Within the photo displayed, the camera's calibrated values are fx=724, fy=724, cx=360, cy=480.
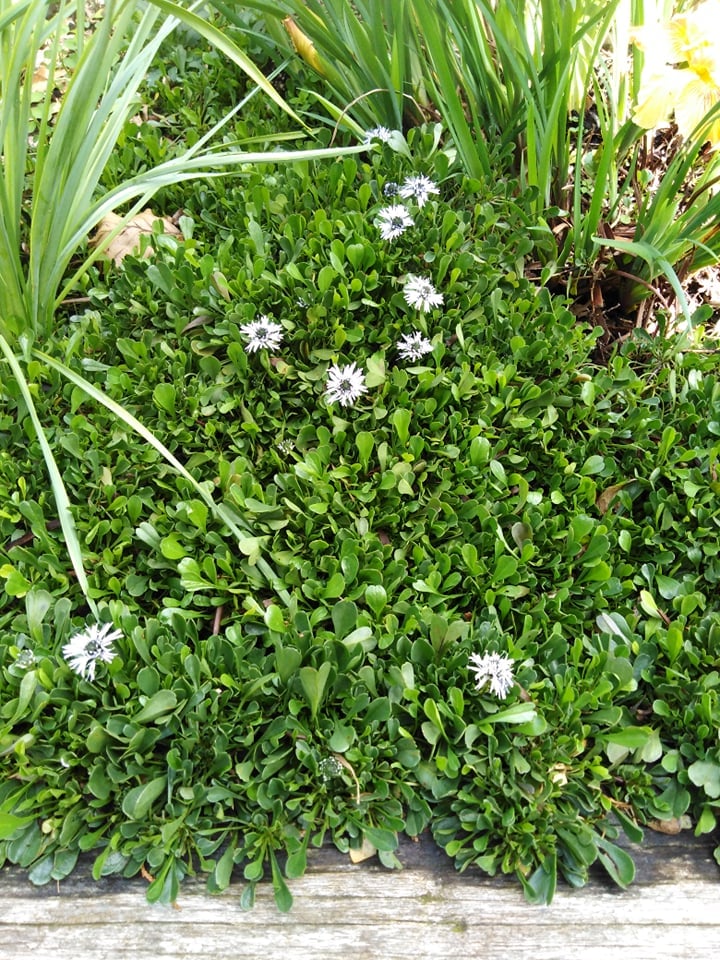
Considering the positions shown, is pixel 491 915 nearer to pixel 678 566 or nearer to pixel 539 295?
pixel 678 566

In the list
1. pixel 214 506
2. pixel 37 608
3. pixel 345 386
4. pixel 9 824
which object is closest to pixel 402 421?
pixel 345 386

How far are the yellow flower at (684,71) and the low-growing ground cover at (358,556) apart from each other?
1.36 ft

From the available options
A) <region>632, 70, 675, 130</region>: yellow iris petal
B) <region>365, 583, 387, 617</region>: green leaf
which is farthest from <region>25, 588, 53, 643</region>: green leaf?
<region>632, 70, 675, 130</region>: yellow iris petal

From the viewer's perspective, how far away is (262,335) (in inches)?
69.6

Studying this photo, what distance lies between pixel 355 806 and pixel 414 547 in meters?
0.54

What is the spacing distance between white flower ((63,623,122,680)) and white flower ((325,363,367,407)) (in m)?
0.73

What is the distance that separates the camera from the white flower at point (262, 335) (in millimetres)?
1758

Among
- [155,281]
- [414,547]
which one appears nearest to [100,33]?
[155,281]

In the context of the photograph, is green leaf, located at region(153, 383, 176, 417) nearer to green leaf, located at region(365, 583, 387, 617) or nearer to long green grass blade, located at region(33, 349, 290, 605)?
long green grass blade, located at region(33, 349, 290, 605)

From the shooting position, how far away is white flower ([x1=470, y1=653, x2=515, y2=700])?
4.41ft

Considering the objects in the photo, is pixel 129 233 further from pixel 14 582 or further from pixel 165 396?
pixel 14 582

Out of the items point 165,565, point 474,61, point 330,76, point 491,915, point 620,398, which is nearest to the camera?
point 491,915

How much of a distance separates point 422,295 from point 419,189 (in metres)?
0.38

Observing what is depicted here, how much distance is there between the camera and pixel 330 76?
7.45 feet
